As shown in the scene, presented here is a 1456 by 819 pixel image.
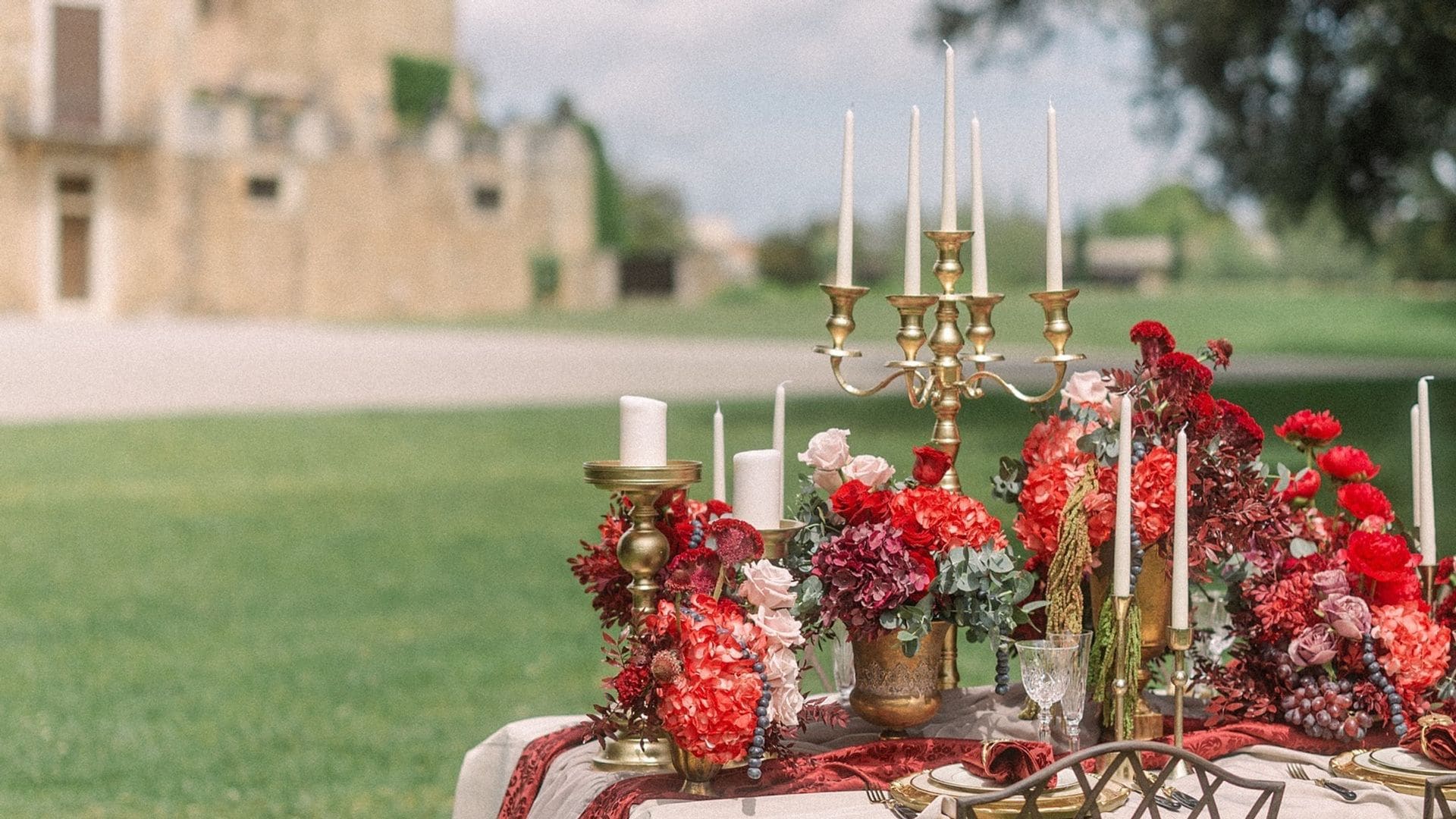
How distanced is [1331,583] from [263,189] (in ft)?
113

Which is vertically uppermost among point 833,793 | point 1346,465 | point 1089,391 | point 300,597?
point 1089,391

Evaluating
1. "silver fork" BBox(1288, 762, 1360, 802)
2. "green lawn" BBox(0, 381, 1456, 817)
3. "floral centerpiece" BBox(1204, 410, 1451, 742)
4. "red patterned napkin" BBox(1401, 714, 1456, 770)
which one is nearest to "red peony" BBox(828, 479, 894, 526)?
"floral centerpiece" BBox(1204, 410, 1451, 742)

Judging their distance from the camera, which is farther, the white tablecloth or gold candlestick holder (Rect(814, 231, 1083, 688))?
gold candlestick holder (Rect(814, 231, 1083, 688))

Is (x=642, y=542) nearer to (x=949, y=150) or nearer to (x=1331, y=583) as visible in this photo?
(x=949, y=150)

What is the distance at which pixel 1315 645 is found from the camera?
2.63 metres

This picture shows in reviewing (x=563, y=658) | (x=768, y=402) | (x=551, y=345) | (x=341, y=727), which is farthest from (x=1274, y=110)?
(x=551, y=345)

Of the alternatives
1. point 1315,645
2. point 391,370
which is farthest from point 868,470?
point 391,370

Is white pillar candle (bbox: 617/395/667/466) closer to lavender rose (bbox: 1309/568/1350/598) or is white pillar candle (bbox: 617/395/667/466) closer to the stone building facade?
lavender rose (bbox: 1309/568/1350/598)

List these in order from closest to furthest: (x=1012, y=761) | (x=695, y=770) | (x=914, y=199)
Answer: (x=1012, y=761)
(x=695, y=770)
(x=914, y=199)

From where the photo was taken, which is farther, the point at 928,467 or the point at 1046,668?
the point at 928,467

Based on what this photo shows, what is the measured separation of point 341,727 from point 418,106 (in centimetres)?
3457

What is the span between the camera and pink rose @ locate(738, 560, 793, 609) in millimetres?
2324

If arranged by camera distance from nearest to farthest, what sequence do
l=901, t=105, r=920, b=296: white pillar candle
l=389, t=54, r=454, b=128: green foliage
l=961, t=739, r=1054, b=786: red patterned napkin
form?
l=961, t=739, r=1054, b=786: red patterned napkin → l=901, t=105, r=920, b=296: white pillar candle → l=389, t=54, r=454, b=128: green foliage

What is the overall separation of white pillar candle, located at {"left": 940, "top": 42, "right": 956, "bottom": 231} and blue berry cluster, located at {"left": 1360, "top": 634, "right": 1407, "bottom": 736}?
914mm
